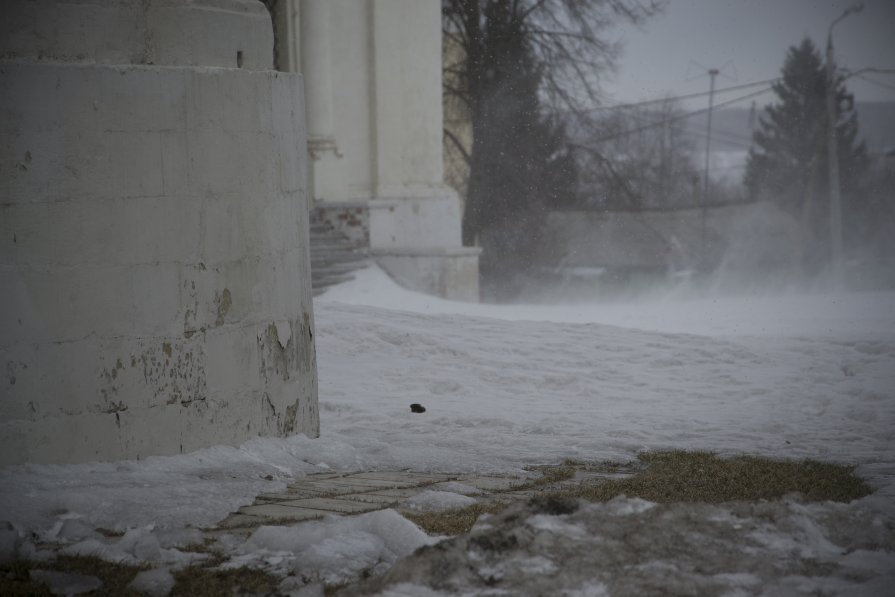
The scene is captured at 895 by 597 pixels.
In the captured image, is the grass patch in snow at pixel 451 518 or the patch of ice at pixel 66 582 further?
the grass patch in snow at pixel 451 518

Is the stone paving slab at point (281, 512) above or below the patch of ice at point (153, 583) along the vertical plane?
below

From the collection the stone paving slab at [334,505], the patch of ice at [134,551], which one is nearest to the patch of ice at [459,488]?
the stone paving slab at [334,505]

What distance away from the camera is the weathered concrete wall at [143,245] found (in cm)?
536

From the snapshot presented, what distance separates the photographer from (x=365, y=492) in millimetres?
5371

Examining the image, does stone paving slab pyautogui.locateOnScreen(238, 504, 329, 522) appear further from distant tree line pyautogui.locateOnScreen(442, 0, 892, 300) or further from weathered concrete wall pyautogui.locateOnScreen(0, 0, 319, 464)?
distant tree line pyautogui.locateOnScreen(442, 0, 892, 300)

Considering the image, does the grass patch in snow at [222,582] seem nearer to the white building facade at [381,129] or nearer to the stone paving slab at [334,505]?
the stone paving slab at [334,505]

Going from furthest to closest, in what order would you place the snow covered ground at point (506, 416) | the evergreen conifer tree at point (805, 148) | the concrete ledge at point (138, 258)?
the evergreen conifer tree at point (805, 148) < the concrete ledge at point (138, 258) < the snow covered ground at point (506, 416)

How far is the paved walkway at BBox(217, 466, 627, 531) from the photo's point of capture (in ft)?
15.9

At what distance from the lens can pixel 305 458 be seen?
614 centimetres

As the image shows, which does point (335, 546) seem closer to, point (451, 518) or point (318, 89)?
point (451, 518)

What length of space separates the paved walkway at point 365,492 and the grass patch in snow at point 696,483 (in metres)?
0.12

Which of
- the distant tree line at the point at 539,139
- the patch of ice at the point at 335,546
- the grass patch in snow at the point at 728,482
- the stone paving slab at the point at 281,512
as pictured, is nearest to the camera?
the patch of ice at the point at 335,546

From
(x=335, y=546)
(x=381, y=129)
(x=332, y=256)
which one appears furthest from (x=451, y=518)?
(x=381, y=129)

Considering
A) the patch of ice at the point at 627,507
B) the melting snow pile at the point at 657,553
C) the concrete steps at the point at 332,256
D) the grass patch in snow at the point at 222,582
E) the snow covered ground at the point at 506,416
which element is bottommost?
the snow covered ground at the point at 506,416
